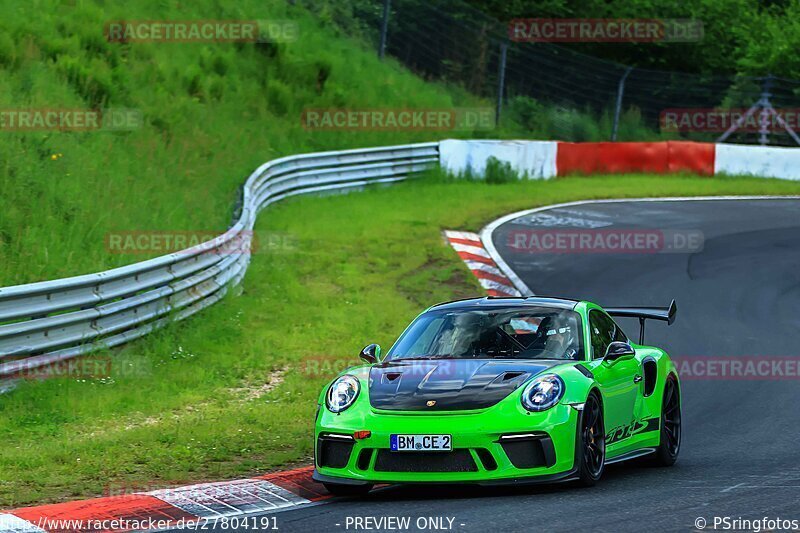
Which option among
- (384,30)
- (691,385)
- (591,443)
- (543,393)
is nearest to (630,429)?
(591,443)

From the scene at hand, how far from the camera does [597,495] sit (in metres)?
7.79

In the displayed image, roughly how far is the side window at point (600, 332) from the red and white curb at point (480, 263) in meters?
7.53

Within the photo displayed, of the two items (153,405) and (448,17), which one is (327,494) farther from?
(448,17)

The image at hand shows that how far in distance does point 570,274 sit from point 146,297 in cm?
783

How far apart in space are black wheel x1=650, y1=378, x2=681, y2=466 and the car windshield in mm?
1159

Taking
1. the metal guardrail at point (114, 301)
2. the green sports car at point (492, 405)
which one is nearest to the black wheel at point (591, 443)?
the green sports car at point (492, 405)

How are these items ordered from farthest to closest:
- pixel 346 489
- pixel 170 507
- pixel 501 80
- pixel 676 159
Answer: pixel 501 80
pixel 676 159
pixel 346 489
pixel 170 507

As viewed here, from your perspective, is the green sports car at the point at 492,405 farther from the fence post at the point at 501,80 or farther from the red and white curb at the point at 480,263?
the fence post at the point at 501,80

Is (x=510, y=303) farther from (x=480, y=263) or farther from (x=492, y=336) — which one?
(x=480, y=263)

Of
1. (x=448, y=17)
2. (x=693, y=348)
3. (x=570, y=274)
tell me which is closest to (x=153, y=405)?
(x=693, y=348)

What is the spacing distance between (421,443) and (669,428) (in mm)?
2891

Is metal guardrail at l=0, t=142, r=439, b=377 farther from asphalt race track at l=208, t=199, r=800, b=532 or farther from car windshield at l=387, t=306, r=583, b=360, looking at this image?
asphalt race track at l=208, t=199, r=800, b=532

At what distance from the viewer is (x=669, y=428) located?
9.83 m

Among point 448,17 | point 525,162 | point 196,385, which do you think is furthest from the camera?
point 448,17
